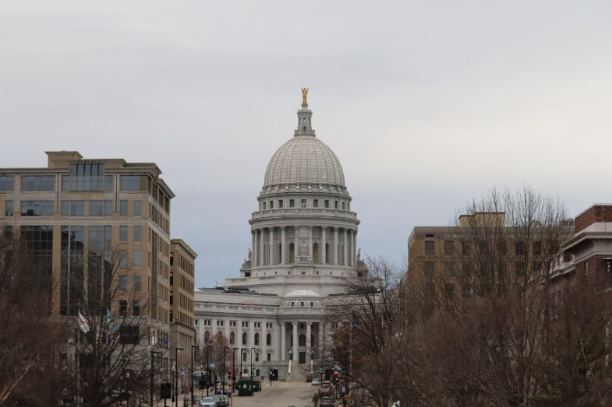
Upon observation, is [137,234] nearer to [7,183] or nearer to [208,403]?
[7,183]

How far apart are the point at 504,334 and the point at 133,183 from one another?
66972mm

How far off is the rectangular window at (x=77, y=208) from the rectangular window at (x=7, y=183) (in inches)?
217

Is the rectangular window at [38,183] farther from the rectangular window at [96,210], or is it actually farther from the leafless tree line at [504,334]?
the leafless tree line at [504,334]

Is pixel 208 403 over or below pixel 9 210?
below

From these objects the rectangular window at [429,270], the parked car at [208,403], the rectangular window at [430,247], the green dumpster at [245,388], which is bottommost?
the parked car at [208,403]

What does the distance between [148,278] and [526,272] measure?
56.3m

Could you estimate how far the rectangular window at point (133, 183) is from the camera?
134 m

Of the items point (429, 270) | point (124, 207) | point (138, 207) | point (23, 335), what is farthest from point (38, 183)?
point (23, 335)

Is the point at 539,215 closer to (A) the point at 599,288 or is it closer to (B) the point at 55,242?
(A) the point at 599,288

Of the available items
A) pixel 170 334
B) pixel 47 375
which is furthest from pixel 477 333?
pixel 170 334

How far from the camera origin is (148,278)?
439 feet

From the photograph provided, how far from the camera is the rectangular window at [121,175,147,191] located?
13350 centimetres

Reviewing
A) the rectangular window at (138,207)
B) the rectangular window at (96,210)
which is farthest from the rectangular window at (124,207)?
the rectangular window at (96,210)

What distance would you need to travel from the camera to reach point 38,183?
133875 millimetres
